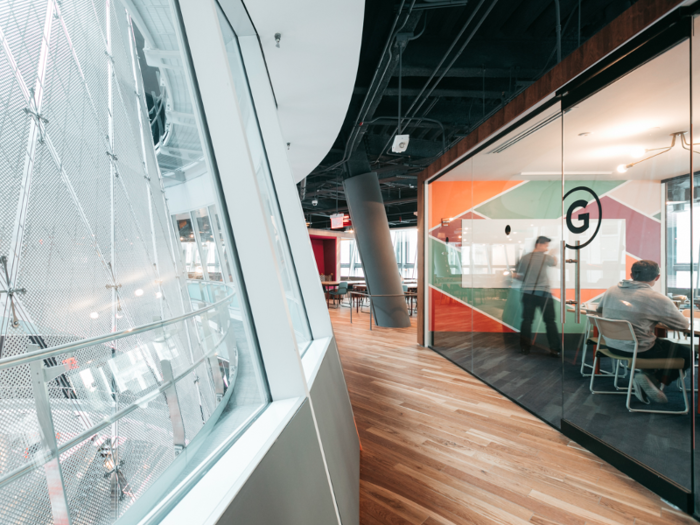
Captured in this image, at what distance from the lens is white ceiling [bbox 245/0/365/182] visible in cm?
237

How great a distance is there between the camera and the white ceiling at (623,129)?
2.05m

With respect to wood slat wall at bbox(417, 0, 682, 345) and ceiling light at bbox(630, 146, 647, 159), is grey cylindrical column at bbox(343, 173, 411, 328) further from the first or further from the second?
ceiling light at bbox(630, 146, 647, 159)

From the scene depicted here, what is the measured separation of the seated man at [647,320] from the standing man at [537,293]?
0.66 m

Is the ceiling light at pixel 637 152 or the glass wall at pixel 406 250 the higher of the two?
the ceiling light at pixel 637 152

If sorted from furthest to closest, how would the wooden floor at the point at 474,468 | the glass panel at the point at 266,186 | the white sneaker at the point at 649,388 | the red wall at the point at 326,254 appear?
the red wall at the point at 326,254
the glass panel at the point at 266,186
the white sneaker at the point at 649,388
the wooden floor at the point at 474,468

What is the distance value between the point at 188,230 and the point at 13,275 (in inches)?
37.6

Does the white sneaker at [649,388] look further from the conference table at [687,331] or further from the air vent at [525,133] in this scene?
the air vent at [525,133]

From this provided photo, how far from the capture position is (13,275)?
0.61 m

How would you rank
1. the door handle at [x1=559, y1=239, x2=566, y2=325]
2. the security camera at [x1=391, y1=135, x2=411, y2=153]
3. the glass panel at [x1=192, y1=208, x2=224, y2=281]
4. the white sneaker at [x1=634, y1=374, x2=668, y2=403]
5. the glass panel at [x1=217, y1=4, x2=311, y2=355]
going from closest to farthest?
1. the glass panel at [x1=192, y1=208, x2=224, y2=281]
2. the white sneaker at [x1=634, y1=374, x2=668, y2=403]
3. the glass panel at [x1=217, y1=4, x2=311, y2=355]
4. the door handle at [x1=559, y1=239, x2=566, y2=325]
5. the security camera at [x1=391, y1=135, x2=411, y2=153]

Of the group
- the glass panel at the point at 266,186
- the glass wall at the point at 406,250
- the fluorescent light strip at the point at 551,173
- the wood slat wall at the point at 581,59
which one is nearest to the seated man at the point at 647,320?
the fluorescent light strip at the point at 551,173

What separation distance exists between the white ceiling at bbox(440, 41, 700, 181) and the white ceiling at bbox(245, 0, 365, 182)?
5.94 feet

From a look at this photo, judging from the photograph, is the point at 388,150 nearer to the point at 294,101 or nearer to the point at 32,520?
the point at 294,101

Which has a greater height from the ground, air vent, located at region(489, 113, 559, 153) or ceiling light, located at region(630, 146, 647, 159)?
air vent, located at region(489, 113, 559, 153)

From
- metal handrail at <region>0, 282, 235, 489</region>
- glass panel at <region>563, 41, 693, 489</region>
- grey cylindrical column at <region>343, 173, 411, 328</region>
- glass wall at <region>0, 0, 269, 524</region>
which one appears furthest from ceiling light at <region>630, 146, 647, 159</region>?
grey cylindrical column at <region>343, 173, 411, 328</region>
